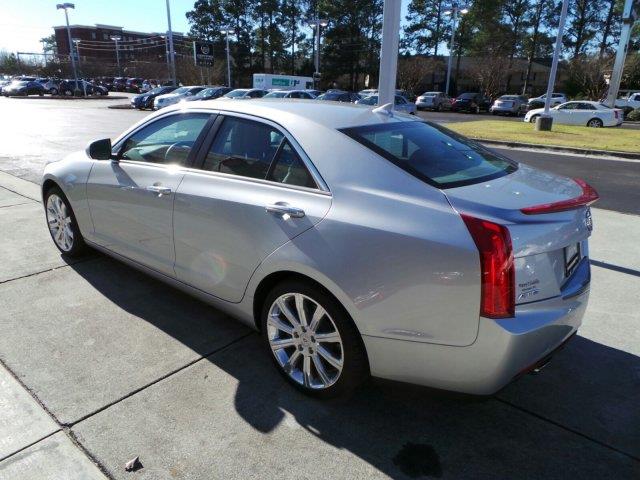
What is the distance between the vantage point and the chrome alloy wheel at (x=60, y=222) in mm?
4621

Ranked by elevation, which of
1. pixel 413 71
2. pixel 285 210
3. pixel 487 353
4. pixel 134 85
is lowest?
pixel 134 85

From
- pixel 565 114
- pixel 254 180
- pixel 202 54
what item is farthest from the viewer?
pixel 202 54

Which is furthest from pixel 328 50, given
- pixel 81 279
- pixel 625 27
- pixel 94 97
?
pixel 81 279

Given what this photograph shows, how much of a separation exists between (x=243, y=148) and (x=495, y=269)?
5.77ft

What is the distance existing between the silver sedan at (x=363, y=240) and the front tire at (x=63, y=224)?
1233mm

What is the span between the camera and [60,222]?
15.6 ft

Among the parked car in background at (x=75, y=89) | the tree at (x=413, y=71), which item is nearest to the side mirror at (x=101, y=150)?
the parked car in background at (x=75, y=89)

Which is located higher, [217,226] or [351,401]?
[217,226]

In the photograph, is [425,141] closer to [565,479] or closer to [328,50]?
[565,479]

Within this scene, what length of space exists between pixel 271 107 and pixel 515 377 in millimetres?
2122

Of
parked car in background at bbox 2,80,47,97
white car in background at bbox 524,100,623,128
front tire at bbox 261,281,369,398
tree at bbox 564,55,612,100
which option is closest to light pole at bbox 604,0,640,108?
white car in background at bbox 524,100,623,128

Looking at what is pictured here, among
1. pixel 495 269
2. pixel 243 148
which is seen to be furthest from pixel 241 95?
pixel 495 269

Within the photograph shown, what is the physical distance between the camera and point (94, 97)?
158 feet

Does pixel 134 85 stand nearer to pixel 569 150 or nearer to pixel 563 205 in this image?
pixel 569 150
